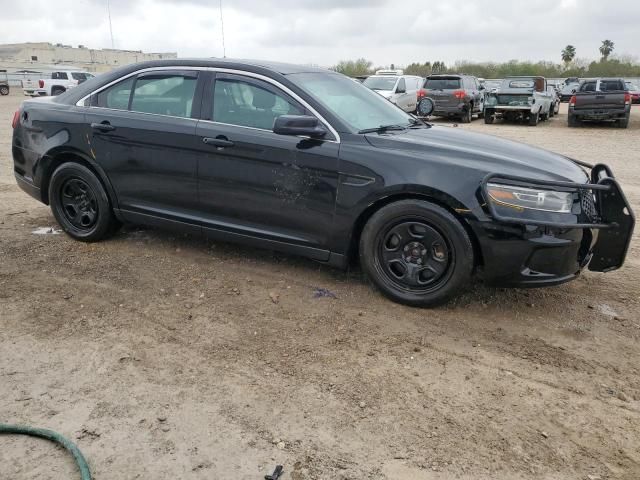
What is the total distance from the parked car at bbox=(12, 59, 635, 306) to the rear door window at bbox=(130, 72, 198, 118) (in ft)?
0.04

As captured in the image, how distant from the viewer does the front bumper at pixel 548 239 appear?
138 inches

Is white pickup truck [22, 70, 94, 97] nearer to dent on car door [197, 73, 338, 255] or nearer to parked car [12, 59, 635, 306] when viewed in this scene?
parked car [12, 59, 635, 306]

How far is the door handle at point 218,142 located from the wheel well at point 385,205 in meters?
1.18

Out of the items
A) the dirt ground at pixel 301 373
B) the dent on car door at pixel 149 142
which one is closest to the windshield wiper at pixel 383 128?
the dirt ground at pixel 301 373

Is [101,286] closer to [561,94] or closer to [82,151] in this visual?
[82,151]

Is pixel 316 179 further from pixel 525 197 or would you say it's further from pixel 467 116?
pixel 467 116

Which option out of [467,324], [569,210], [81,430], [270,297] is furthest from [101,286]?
[569,210]

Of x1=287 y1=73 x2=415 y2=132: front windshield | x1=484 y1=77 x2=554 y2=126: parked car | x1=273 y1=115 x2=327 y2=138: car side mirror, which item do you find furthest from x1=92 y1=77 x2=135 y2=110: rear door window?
x1=484 y1=77 x2=554 y2=126: parked car

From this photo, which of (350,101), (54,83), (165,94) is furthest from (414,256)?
(54,83)

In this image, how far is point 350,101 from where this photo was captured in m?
4.50

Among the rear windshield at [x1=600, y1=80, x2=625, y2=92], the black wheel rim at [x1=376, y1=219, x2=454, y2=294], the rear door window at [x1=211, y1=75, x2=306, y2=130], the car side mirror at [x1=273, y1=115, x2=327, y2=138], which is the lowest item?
the black wheel rim at [x1=376, y1=219, x2=454, y2=294]

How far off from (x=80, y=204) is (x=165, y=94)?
4.59ft

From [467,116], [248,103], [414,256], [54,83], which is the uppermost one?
[54,83]

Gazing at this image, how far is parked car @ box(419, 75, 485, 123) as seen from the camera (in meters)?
18.9
